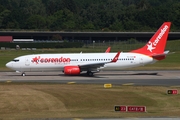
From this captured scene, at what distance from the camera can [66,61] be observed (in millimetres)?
61281

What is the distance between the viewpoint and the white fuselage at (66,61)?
2405 inches

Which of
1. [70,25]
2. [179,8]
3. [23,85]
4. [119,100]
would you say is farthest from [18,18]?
[119,100]

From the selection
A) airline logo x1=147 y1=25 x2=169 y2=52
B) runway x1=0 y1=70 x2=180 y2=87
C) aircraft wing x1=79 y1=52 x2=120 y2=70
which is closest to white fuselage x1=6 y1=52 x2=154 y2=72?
aircraft wing x1=79 y1=52 x2=120 y2=70

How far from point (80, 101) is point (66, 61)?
76.5ft

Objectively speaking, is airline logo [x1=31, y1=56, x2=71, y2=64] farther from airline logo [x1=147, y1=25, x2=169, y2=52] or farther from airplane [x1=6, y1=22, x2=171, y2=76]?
airline logo [x1=147, y1=25, x2=169, y2=52]

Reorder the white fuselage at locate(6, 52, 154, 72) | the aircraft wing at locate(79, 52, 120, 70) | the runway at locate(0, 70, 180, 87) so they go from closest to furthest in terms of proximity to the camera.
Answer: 1. the runway at locate(0, 70, 180, 87)
2. the aircraft wing at locate(79, 52, 120, 70)
3. the white fuselage at locate(6, 52, 154, 72)

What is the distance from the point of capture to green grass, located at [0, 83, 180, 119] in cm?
3256

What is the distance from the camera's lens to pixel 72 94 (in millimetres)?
41844

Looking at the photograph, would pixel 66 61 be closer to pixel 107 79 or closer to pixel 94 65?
pixel 94 65

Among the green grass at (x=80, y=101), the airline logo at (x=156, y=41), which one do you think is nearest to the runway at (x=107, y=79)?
the airline logo at (x=156, y=41)

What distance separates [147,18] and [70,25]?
94.2 feet

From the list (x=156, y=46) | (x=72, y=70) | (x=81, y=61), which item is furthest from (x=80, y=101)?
(x=156, y=46)

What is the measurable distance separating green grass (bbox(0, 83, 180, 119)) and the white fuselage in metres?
12.7

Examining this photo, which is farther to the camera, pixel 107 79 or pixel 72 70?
pixel 72 70
